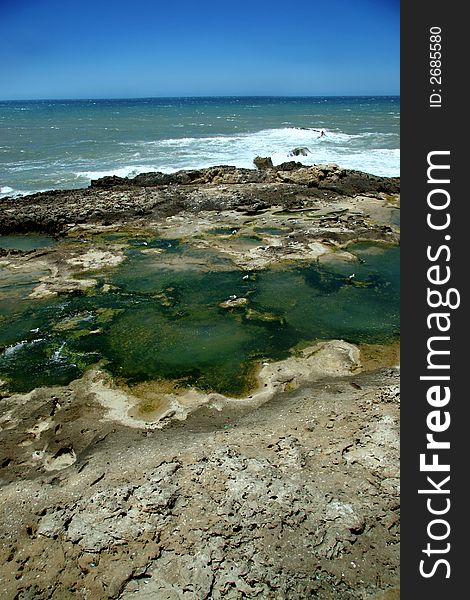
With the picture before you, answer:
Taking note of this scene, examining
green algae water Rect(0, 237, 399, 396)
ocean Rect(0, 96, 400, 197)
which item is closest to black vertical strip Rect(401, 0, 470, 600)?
green algae water Rect(0, 237, 399, 396)

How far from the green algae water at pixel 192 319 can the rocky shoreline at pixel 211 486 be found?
0.61 meters

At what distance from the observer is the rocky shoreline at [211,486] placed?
465 centimetres

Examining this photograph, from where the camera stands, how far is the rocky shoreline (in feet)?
15.3

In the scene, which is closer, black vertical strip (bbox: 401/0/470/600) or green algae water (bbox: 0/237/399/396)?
black vertical strip (bbox: 401/0/470/600)

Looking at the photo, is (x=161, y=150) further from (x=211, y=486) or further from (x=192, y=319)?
(x=211, y=486)

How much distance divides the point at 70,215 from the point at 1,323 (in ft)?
28.0

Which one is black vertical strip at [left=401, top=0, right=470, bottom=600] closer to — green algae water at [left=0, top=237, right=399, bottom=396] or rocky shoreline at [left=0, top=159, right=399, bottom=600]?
rocky shoreline at [left=0, top=159, right=399, bottom=600]

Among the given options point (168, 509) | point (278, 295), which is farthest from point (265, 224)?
point (168, 509)

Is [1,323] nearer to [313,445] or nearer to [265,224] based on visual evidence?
[313,445]

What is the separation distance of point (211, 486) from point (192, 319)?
5.36m

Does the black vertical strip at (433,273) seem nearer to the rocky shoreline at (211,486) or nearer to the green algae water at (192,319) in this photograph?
the rocky shoreline at (211,486)

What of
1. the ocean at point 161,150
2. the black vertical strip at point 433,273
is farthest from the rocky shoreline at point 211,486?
the ocean at point 161,150

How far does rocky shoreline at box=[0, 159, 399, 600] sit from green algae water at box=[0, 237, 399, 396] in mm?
609

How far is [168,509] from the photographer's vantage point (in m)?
5.36
